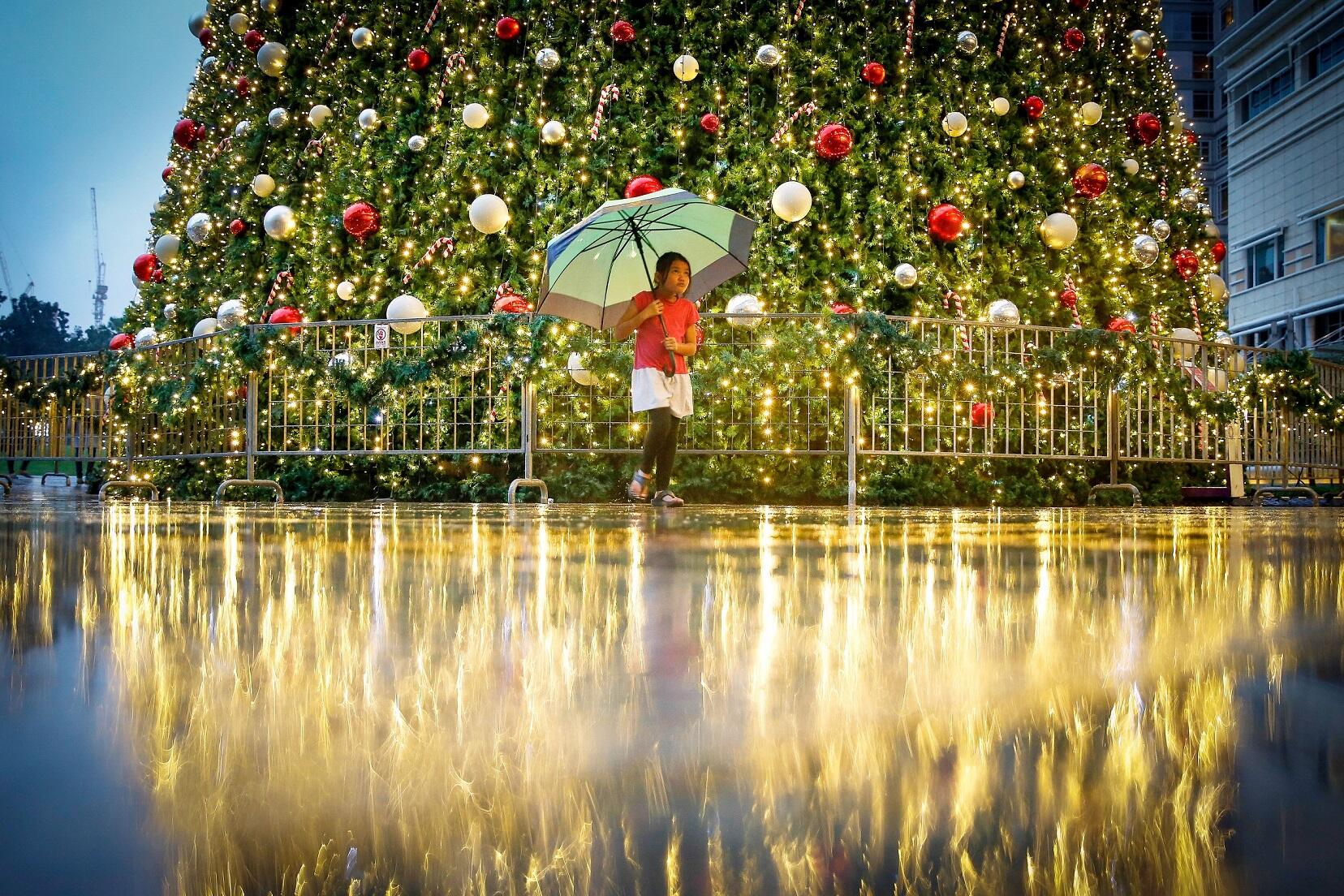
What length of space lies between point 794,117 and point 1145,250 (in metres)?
4.65

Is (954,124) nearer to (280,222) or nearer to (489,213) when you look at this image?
(489,213)

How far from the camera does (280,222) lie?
10078mm

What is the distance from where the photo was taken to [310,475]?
935 cm

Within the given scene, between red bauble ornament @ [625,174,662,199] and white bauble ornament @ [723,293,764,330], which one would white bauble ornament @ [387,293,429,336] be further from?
white bauble ornament @ [723,293,764,330]

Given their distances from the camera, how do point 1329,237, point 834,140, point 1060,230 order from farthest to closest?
point 1329,237
point 1060,230
point 834,140

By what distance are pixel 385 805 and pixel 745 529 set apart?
258 cm

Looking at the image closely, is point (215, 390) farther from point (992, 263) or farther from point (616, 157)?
point (992, 263)

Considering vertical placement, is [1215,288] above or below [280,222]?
below

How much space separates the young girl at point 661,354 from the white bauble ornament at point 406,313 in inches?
131

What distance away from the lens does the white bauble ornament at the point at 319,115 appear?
1044 centimetres

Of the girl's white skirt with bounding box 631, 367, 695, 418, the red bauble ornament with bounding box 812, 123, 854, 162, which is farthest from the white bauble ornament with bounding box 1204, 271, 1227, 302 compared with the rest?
the girl's white skirt with bounding box 631, 367, 695, 418

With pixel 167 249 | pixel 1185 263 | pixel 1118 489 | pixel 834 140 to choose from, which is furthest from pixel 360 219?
pixel 1185 263

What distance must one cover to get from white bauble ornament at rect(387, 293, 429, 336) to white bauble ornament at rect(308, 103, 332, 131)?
307 centimetres

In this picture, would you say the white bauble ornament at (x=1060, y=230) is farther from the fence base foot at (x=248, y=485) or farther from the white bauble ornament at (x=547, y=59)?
the fence base foot at (x=248, y=485)
